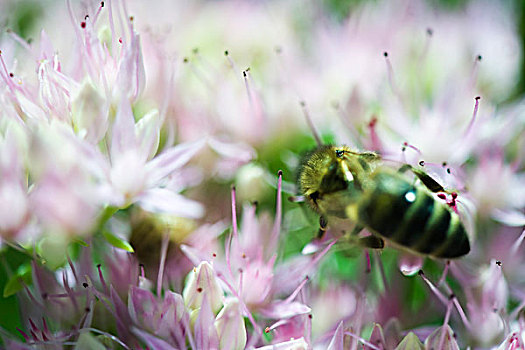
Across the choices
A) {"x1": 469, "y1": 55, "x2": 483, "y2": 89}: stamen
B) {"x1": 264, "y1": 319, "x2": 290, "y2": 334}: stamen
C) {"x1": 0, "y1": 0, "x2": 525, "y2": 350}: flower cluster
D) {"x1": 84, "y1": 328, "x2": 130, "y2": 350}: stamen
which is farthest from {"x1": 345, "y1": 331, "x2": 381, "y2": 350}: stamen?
{"x1": 469, "y1": 55, "x2": 483, "y2": 89}: stamen

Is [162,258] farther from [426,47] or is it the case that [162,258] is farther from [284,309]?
[426,47]

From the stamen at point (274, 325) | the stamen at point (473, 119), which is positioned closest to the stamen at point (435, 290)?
the stamen at point (274, 325)

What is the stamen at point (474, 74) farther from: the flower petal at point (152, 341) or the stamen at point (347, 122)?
the flower petal at point (152, 341)

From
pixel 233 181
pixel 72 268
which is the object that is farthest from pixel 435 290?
pixel 72 268

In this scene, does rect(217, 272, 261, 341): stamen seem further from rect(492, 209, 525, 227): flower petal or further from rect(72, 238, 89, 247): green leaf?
rect(492, 209, 525, 227): flower petal

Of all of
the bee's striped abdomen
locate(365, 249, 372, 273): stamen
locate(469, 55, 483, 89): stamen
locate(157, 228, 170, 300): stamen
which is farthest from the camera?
locate(469, 55, 483, 89): stamen

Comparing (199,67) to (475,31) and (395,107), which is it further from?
(475,31)

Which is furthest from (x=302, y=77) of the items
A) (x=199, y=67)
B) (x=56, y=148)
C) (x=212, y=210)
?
(x=56, y=148)
